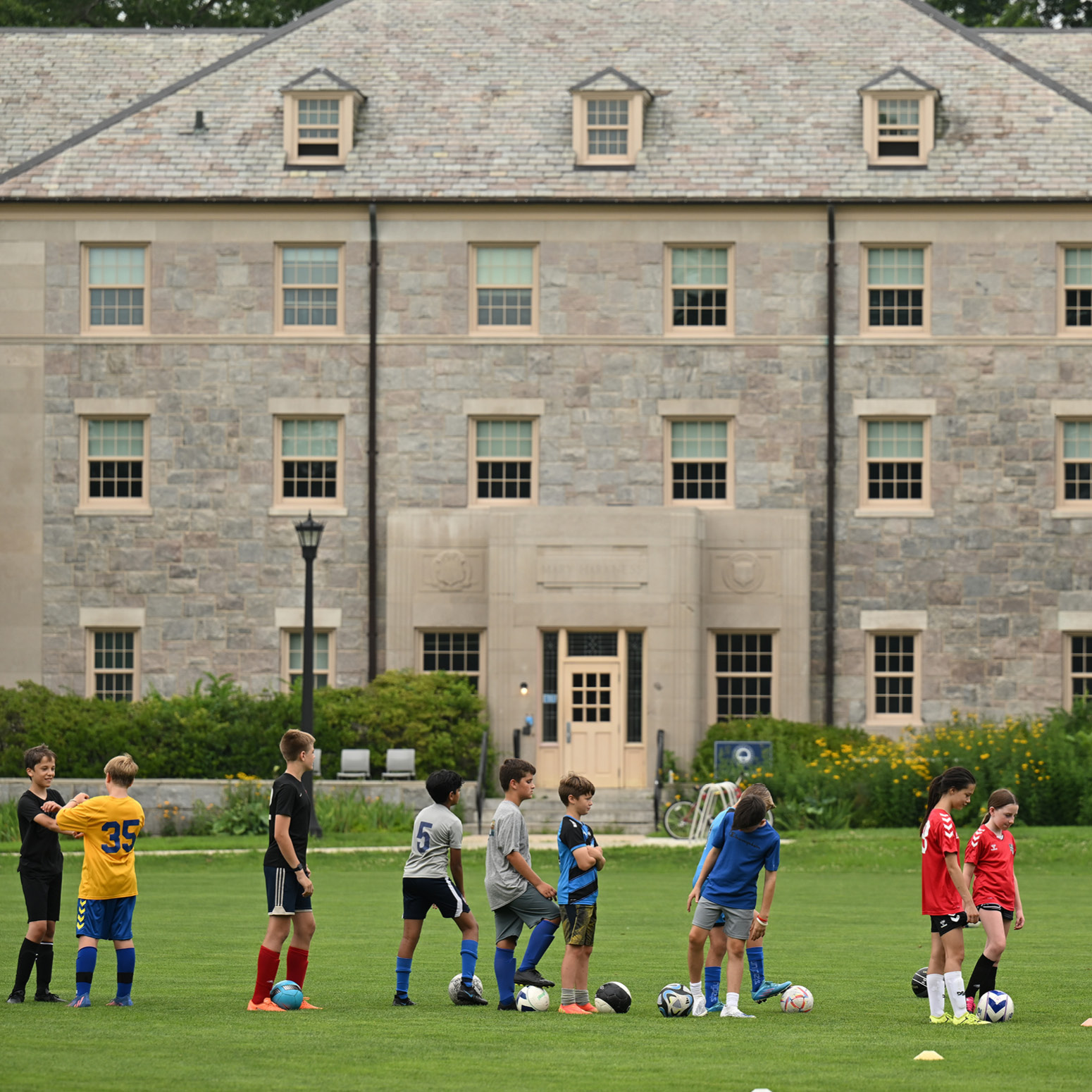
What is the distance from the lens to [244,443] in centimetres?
3381

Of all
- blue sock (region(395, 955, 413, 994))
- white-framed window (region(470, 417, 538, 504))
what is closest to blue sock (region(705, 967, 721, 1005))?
blue sock (region(395, 955, 413, 994))

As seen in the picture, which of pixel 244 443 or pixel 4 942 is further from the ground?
pixel 244 443

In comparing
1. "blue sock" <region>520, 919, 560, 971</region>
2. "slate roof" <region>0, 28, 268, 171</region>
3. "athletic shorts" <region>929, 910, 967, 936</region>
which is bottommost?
"blue sock" <region>520, 919, 560, 971</region>

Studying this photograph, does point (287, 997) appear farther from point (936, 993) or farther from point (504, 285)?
point (504, 285)

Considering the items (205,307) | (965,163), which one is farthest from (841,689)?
(205,307)

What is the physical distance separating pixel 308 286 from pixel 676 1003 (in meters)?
24.4

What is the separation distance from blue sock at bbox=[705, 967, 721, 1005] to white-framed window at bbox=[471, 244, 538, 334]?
23.0 m

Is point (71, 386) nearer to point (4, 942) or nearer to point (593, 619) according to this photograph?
point (593, 619)

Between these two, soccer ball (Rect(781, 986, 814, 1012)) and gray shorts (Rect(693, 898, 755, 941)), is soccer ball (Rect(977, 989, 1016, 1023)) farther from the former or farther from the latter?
gray shorts (Rect(693, 898, 755, 941))

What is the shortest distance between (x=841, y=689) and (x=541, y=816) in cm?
636

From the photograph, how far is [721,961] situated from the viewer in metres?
12.1

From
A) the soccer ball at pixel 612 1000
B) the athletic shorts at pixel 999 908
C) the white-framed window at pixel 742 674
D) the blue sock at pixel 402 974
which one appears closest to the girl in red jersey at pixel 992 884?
the athletic shorts at pixel 999 908

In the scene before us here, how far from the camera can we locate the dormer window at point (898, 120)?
34.0m

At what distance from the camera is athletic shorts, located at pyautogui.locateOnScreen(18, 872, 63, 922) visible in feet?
39.2
